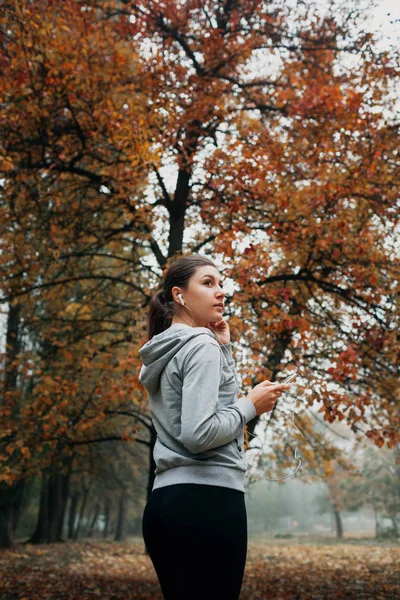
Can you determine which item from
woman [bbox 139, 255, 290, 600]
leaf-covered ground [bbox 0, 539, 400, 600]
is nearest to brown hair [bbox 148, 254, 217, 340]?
woman [bbox 139, 255, 290, 600]

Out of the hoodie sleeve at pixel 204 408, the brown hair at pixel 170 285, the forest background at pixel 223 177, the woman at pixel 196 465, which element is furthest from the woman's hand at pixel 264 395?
the forest background at pixel 223 177

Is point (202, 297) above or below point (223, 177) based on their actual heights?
below

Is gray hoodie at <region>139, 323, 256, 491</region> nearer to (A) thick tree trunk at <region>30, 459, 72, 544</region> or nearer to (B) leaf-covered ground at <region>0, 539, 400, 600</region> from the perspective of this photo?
(B) leaf-covered ground at <region>0, 539, 400, 600</region>

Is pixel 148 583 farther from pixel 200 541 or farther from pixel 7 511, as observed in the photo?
pixel 7 511

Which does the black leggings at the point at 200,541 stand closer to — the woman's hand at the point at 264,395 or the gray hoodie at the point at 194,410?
the gray hoodie at the point at 194,410

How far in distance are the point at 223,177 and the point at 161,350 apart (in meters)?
6.19

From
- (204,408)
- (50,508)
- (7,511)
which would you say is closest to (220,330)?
(204,408)

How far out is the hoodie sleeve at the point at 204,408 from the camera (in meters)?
1.86

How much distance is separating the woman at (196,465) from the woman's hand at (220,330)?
238 mm

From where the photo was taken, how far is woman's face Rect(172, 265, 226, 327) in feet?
7.43

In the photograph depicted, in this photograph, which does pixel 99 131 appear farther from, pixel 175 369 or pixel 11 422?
pixel 175 369

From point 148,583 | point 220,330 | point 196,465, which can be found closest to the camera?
point 196,465

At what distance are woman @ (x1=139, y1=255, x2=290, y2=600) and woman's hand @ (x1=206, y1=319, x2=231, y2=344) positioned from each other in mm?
238

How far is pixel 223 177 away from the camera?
7.99 m
